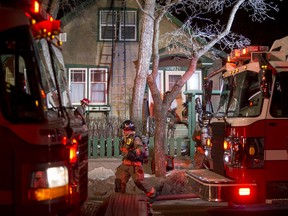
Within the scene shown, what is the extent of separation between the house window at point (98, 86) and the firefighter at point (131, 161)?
10.9 m

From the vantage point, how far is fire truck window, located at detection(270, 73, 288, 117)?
6402 millimetres

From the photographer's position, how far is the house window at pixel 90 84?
1867 cm

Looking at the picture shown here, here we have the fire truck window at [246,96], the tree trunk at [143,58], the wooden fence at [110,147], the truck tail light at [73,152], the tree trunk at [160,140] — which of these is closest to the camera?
the truck tail light at [73,152]

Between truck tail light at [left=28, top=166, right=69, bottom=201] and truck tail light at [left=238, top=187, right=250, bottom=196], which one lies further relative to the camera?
truck tail light at [left=238, top=187, right=250, bottom=196]

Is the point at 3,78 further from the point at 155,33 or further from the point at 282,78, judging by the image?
the point at 155,33

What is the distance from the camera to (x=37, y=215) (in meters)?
3.64

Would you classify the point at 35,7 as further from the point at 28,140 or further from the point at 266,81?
the point at 266,81

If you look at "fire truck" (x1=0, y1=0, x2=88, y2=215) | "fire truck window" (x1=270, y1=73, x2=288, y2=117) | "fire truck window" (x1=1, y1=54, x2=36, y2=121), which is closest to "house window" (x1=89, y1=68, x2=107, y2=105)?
"fire truck window" (x1=270, y1=73, x2=288, y2=117)

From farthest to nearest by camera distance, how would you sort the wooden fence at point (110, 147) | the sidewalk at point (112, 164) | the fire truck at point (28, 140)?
the wooden fence at point (110, 147) → the sidewalk at point (112, 164) → the fire truck at point (28, 140)

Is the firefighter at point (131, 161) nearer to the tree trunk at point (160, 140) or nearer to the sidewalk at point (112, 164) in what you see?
the tree trunk at point (160, 140)

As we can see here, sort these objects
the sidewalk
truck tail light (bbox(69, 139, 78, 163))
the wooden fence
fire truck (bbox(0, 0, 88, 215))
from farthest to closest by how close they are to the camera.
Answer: the wooden fence
the sidewalk
truck tail light (bbox(69, 139, 78, 163))
fire truck (bbox(0, 0, 88, 215))

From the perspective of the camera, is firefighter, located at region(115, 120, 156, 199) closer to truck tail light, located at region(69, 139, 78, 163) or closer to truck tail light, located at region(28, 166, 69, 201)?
truck tail light, located at region(69, 139, 78, 163)

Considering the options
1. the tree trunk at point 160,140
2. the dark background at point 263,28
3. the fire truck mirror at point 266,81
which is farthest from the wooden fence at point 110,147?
the dark background at point 263,28

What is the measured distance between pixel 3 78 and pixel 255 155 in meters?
3.81
